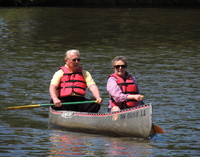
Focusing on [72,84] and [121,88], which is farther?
[72,84]

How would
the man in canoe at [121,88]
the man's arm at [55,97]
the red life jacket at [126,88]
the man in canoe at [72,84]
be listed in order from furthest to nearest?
the man in canoe at [72,84] < the man's arm at [55,97] < the red life jacket at [126,88] < the man in canoe at [121,88]

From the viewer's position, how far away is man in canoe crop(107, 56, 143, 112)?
26.9 feet

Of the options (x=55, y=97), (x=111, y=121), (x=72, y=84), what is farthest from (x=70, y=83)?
(x=111, y=121)

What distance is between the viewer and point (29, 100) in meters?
11.2

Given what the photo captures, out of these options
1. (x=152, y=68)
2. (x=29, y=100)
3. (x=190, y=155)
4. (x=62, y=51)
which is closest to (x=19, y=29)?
(x=62, y=51)

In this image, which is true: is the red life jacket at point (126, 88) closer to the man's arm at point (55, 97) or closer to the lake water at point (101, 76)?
the lake water at point (101, 76)

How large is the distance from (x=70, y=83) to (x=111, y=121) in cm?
117

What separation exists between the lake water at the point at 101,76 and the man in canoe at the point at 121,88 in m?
0.62

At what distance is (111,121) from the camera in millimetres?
8227

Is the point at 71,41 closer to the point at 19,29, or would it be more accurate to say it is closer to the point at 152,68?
the point at 19,29

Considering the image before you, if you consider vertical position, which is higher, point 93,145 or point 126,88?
point 126,88

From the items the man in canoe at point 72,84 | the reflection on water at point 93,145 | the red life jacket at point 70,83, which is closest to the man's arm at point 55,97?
the man in canoe at point 72,84

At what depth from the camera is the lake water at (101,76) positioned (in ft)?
25.3

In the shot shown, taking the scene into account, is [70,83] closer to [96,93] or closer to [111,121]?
[96,93]
